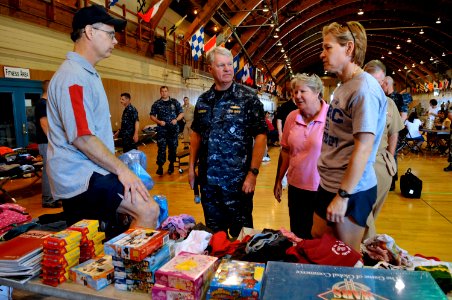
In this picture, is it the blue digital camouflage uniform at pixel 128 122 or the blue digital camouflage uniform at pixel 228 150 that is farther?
the blue digital camouflage uniform at pixel 128 122

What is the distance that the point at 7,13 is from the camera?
7023 mm

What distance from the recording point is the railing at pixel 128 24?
748cm

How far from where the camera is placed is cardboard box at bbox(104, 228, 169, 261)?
1370 mm

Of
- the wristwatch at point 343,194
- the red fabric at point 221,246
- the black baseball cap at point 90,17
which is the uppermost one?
the black baseball cap at point 90,17

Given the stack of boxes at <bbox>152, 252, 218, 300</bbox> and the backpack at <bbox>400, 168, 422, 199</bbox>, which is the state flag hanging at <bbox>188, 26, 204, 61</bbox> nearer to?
the backpack at <bbox>400, 168, 422, 199</bbox>

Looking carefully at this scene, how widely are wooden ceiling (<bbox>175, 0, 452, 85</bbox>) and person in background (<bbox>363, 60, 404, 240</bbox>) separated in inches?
330

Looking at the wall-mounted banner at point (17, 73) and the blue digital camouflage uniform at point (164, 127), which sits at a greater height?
the wall-mounted banner at point (17, 73)

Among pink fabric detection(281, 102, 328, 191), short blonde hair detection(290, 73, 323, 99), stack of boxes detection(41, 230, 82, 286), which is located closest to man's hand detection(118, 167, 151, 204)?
stack of boxes detection(41, 230, 82, 286)

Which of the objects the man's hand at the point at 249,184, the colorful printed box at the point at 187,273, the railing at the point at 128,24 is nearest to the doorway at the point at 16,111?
the railing at the point at 128,24

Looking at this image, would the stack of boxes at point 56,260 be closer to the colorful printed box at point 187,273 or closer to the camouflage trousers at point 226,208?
the colorful printed box at point 187,273

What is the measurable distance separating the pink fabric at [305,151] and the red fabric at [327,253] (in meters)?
1.08

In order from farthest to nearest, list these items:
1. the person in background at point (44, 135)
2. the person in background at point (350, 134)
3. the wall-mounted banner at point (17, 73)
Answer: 1. the wall-mounted banner at point (17, 73)
2. the person in background at point (44, 135)
3. the person in background at point (350, 134)

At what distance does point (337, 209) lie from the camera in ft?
5.42

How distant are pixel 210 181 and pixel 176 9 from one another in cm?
1473
